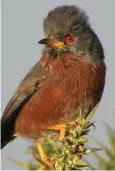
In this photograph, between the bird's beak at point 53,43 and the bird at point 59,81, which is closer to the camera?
the bird at point 59,81

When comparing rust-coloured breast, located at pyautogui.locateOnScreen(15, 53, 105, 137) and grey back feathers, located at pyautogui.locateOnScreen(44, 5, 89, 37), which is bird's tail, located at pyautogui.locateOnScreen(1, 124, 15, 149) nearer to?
rust-coloured breast, located at pyautogui.locateOnScreen(15, 53, 105, 137)

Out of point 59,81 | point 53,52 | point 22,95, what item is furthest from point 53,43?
point 22,95

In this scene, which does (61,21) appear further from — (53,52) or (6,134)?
(6,134)

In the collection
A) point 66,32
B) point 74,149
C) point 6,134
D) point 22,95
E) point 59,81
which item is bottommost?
point 6,134

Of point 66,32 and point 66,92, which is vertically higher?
point 66,32

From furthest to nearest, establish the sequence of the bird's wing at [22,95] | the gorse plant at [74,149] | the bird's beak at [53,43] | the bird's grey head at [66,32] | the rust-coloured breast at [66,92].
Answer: the bird's wing at [22,95]
the bird's grey head at [66,32]
the bird's beak at [53,43]
the rust-coloured breast at [66,92]
the gorse plant at [74,149]

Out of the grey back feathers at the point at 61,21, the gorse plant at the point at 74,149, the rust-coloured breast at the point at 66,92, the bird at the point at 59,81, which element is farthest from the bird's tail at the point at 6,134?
the gorse plant at the point at 74,149

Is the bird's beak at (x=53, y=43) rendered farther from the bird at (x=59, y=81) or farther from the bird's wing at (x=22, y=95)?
the bird's wing at (x=22, y=95)
